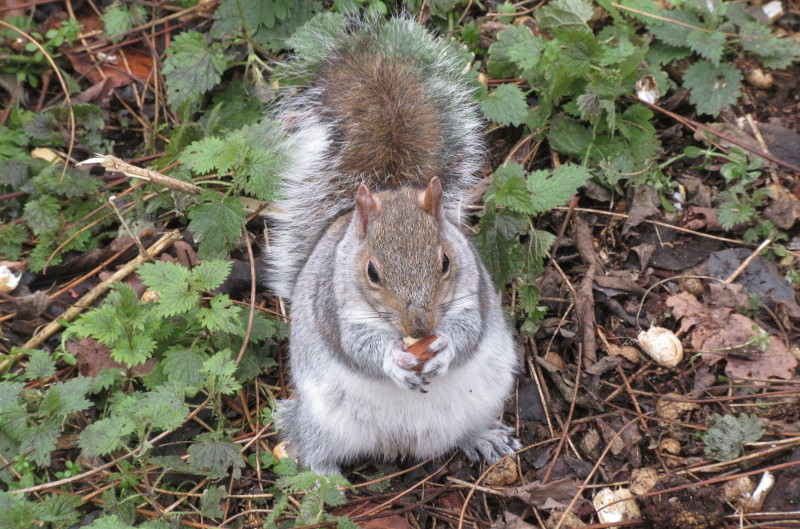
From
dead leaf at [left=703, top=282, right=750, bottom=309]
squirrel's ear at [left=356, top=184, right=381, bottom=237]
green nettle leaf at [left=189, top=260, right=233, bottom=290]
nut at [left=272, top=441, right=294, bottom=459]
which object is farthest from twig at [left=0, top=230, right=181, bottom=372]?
dead leaf at [left=703, top=282, right=750, bottom=309]

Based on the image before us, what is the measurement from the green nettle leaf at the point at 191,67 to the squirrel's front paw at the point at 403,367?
1.74 m

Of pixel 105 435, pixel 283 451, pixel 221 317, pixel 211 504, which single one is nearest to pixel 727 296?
pixel 283 451

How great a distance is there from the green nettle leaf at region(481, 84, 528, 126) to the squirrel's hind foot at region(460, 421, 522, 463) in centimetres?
124

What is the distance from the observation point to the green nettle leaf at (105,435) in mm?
2137

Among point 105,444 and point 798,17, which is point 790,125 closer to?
point 798,17

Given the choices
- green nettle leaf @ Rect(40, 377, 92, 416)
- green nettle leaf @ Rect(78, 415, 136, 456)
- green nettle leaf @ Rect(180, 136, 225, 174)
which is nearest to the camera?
green nettle leaf @ Rect(78, 415, 136, 456)

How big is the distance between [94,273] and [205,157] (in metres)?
0.80

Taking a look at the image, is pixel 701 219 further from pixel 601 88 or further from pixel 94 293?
pixel 94 293

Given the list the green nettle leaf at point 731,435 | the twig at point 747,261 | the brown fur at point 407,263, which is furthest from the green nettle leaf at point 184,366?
the twig at point 747,261

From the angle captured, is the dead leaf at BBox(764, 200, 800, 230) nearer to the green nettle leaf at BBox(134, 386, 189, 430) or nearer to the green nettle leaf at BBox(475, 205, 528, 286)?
the green nettle leaf at BBox(475, 205, 528, 286)

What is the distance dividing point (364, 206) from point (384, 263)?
22 cm

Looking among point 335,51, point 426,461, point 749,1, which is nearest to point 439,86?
point 335,51

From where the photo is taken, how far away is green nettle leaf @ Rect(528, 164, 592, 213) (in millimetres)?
2535

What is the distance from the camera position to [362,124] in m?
2.49
